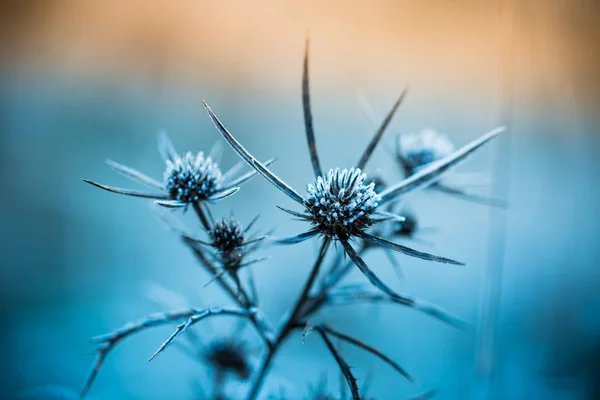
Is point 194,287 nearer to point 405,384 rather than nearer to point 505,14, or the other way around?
point 405,384

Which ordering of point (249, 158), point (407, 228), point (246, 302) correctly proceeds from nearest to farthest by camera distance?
1. point (249, 158)
2. point (246, 302)
3. point (407, 228)

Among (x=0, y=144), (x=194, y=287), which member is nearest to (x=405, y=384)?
(x=194, y=287)

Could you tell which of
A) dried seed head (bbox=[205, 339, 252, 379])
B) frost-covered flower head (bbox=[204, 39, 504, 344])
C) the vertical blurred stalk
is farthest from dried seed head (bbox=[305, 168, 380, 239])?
the vertical blurred stalk

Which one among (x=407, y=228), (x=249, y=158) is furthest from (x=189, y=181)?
(x=407, y=228)

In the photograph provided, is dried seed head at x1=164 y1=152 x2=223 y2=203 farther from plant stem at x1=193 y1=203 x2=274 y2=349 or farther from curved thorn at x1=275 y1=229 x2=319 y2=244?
curved thorn at x1=275 y1=229 x2=319 y2=244

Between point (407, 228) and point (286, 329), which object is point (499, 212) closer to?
point (407, 228)
